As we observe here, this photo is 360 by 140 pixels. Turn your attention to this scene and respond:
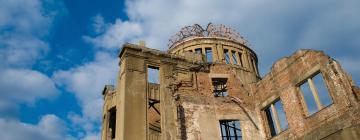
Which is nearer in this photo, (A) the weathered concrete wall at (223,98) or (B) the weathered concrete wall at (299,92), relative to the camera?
(B) the weathered concrete wall at (299,92)

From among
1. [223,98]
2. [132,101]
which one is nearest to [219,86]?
[223,98]

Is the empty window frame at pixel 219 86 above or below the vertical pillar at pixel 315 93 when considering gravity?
above

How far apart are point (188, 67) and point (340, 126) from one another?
8.42m

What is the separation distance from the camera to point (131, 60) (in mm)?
17547

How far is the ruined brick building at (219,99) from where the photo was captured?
14312 mm

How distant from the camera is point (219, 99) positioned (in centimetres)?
1848

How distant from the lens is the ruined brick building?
47.0ft

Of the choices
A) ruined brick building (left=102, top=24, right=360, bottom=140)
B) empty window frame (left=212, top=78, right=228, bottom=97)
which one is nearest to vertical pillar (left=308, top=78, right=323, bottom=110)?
ruined brick building (left=102, top=24, right=360, bottom=140)

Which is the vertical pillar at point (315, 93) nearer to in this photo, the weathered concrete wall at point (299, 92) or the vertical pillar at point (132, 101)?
the weathered concrete wall at point (299, 92)

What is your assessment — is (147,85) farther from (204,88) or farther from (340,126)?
(340,126)

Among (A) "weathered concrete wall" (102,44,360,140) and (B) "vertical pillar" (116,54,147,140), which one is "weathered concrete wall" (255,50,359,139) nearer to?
(A) "weathered concrete wall" (102,44,360,140)

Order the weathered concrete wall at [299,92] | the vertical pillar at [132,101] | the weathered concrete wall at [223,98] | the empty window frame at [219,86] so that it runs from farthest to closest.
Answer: the empty window frame at [219,86]
the vertical pillar at [132,101]
the weathered concrete wall at [223,98]
the weathered concrete wall at [299,92]

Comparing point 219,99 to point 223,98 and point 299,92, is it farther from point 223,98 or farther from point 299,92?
point 299,92

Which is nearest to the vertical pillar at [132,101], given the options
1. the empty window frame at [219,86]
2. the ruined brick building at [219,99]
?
the ruined brick building at [219,99]
